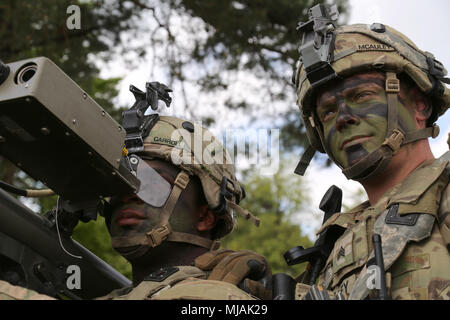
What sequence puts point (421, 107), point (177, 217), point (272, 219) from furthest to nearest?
point (272, 219)
point (177, 217)
point (421, 107)

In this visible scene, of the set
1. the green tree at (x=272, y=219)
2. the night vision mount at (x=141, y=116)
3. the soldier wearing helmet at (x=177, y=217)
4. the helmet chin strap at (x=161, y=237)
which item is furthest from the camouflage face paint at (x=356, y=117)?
the green tree at (x=272, y=219)

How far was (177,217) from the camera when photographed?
17.3 feet

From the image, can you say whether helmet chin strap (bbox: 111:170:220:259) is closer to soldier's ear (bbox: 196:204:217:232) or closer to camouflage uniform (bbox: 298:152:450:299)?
soldier's ear (bbox: 196:204:217:232)

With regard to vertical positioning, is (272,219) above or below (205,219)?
above

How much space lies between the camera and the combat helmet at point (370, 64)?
14.4 feet

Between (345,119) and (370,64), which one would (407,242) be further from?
(370,64)

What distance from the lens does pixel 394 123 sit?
4.38m

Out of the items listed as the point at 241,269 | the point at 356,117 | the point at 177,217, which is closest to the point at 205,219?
the point at 177,217

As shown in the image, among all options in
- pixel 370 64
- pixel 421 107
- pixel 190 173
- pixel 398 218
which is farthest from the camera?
pixel 190 173

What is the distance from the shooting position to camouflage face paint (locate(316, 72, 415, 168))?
4.40 m

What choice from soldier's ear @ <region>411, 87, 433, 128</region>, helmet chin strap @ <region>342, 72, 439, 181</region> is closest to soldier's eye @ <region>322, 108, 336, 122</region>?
helmet chin strap @ <region>342, 72, 439, 181</region>

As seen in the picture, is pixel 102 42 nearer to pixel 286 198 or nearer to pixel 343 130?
pixel 343 130

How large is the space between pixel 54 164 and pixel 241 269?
4.87 ft
